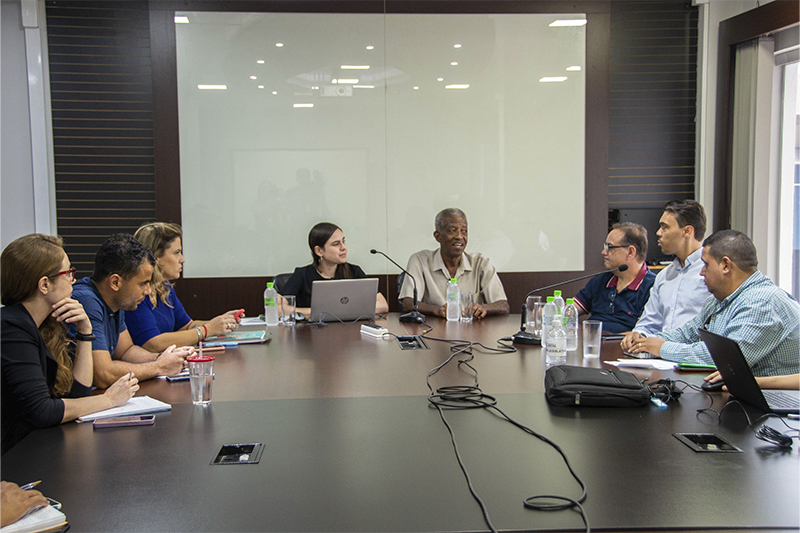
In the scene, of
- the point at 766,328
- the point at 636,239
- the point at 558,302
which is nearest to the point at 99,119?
the point at 558,302

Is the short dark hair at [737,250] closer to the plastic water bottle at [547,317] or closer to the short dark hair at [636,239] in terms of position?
the plastic water bottle at [547,317]

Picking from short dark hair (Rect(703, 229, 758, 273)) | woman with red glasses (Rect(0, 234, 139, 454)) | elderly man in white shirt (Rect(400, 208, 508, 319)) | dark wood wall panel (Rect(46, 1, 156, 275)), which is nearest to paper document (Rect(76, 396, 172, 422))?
woman with red glasses (Rect(0, 234, 139, 454))

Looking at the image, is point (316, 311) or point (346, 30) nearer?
point (316, 311)

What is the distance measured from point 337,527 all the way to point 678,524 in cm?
65

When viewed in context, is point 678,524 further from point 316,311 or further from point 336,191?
point 336,191

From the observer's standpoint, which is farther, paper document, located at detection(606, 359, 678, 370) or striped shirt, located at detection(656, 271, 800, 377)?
paper document, located at detection(606, 359, 678, 370)

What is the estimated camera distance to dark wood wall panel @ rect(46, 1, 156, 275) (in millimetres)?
4566

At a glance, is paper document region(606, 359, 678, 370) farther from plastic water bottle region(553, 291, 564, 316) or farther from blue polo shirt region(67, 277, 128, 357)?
blue polo shirt region(67, 277, 128, 357)

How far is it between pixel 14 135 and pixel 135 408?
3765mm

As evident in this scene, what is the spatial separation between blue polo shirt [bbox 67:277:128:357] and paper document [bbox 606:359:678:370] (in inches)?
79.3

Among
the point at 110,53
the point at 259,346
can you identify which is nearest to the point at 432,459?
the point at 259,346

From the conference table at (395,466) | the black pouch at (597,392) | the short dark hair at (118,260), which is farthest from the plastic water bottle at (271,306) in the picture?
the black pouch at (597,392)

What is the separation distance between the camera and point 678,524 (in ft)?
3.72

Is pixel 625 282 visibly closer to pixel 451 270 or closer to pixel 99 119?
pixel 451 270
